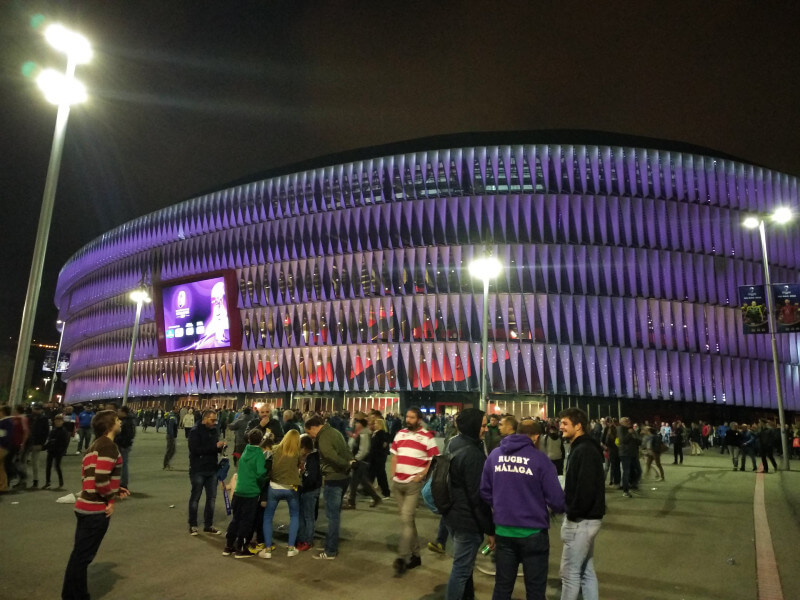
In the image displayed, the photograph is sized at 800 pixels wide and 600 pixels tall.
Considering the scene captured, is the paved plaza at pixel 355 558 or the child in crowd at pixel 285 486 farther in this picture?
the child in crowd at pixel 285 486

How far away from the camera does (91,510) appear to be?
5.65m

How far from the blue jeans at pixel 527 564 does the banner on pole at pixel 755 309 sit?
1976 cm

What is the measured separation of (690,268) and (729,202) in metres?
7.53

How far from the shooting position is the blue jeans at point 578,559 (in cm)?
489

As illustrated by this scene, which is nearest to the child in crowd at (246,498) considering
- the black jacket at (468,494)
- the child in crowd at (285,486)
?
the child in crowd at (285,486)

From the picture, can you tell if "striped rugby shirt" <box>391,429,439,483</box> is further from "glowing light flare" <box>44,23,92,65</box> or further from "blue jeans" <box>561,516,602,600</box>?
"glowing light flare" <box>44,23,92,65</box>

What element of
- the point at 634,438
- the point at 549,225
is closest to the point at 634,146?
the point at 549,225

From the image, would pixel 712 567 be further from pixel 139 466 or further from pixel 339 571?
pixel 139 466

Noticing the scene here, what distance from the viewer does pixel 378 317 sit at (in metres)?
53.9

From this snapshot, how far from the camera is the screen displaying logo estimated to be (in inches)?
2014

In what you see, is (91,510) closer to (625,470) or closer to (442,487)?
(442,487)

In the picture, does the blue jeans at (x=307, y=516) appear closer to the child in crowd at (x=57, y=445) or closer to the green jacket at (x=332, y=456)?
the green jacket at (x=332, y=456)

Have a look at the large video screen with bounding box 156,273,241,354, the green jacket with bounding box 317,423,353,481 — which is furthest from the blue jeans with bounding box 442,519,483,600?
the large video screen with bounding box 156,273,241,354

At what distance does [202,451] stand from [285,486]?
1884 mm
